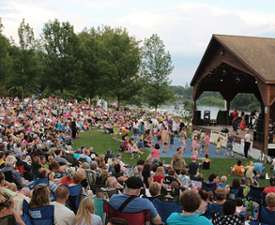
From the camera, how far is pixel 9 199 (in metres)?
5.60

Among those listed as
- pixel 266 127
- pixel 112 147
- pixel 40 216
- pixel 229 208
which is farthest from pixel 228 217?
pixel 112 147

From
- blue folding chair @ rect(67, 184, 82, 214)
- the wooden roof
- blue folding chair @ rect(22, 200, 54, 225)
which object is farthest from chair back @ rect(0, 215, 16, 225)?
the wooden roof

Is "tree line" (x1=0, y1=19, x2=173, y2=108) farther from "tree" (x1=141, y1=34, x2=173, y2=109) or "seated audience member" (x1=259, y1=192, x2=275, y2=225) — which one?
"seated audience member" (x1=259, y1=192, x2=275, y2=225)

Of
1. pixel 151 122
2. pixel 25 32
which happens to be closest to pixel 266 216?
pixel 151 122

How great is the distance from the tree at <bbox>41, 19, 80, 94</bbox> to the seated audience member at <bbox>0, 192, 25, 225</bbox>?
46.4m

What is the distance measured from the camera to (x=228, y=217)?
633 cm

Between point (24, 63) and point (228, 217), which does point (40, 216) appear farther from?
point (24, 63)

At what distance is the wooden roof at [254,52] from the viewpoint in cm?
2298

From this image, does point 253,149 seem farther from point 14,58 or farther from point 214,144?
point 14,58

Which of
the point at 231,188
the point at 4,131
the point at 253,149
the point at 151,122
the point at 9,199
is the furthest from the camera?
the point at 151,122

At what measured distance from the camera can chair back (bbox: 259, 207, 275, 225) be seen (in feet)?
23.5

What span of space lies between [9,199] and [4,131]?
1663cm

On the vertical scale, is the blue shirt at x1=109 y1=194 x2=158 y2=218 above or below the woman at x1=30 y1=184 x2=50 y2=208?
above

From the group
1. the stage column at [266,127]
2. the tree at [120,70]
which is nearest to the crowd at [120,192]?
the stage column at [266,127]
